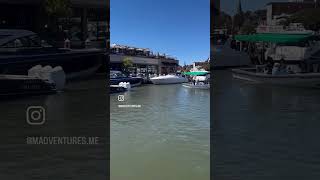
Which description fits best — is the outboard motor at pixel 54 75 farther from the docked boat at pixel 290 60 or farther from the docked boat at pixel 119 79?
the docked boat at pixel 290 60

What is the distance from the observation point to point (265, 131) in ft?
14.0

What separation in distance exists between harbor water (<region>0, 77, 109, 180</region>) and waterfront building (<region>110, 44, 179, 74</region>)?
1.35 ft

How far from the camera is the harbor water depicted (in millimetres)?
3770

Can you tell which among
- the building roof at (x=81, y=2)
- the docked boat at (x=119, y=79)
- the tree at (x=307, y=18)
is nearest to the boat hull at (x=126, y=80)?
the docked boat at (x=119, y=79)

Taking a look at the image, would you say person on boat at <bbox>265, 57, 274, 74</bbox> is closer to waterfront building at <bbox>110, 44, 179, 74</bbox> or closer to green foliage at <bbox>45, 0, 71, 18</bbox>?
waterfront building at <bbox>110, 44, 179, 74</bbox>

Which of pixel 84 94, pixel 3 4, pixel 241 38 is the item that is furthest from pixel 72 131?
pixel 241 38

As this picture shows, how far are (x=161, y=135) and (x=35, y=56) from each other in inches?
54.4

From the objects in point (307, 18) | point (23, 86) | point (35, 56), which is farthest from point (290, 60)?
point (23, 86)

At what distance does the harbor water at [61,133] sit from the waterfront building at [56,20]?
36 centimetres

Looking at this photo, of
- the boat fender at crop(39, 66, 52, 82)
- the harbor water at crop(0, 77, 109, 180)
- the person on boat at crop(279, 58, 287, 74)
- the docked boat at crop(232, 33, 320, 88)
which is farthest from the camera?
the person on boat at crop(279, 58, 287, 74)

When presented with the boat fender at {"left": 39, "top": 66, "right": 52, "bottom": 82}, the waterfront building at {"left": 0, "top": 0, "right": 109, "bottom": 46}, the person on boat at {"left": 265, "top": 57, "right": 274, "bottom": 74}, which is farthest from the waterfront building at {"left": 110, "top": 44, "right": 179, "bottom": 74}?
the person on boat at {"left": 265, "top": 57, "right": 274, "bottom": 74}

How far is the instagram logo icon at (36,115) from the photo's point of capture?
3844 millimetres

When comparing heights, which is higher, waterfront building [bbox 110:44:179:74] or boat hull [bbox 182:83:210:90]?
waterfront building [bbox 110:44:179:74]

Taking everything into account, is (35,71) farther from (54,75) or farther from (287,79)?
(287,79)
